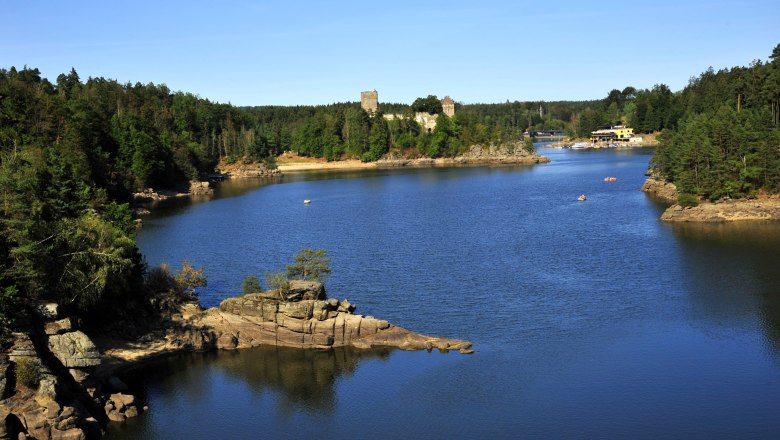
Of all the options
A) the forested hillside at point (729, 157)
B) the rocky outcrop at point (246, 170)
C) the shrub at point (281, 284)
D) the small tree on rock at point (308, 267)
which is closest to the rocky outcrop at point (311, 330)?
the shrub at point (281, 284)

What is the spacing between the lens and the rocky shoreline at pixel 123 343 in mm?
26312

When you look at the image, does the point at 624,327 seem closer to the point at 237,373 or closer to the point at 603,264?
the point at 603,264

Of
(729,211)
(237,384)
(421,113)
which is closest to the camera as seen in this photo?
(237,384)

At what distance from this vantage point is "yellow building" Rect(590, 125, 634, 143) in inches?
7485

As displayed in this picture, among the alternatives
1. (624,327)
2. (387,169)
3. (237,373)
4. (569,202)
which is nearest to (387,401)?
(237,373)

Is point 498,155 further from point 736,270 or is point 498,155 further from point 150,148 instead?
point 736,270

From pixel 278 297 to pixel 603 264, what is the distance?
23868 mm

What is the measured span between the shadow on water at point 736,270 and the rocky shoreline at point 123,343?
15161mm

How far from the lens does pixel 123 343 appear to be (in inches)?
1366

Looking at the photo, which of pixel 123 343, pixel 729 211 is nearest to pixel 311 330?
pixel 123 343

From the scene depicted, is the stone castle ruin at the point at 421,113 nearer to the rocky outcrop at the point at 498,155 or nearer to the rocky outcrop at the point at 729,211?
the rocky outcrop at the point at 498,155

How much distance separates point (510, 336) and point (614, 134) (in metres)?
167

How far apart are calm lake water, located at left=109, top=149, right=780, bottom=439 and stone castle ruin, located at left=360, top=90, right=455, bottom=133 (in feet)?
296

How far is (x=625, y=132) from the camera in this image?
626 ft
